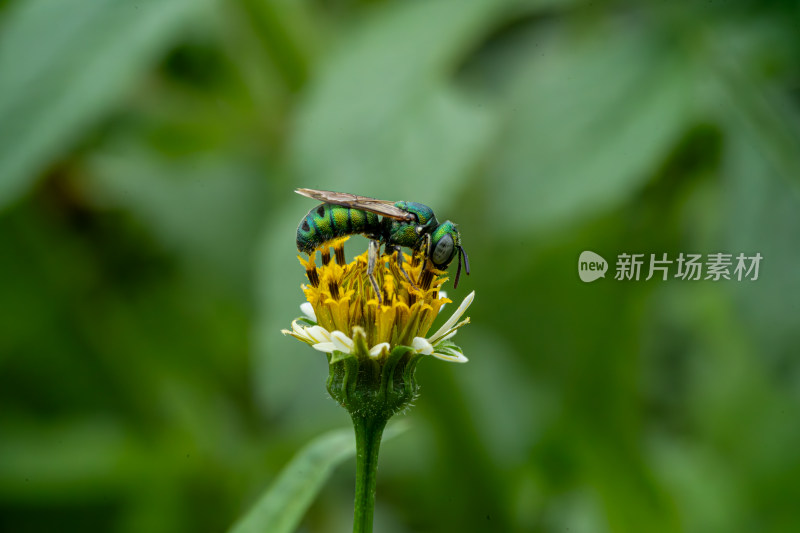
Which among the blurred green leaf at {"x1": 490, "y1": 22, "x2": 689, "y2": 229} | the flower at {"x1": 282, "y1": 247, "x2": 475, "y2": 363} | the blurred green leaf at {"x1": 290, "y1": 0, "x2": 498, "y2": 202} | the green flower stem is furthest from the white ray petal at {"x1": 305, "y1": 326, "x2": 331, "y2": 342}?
the blurred green leaf at {"x1": 490, "y1": 22, "x2": 689, "y2": 229}

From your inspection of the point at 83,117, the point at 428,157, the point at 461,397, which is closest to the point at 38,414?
the point at 83,117

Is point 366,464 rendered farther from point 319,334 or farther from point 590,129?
point 590,129

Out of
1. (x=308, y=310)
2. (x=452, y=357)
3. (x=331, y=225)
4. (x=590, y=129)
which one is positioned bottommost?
(x=452, y=357)

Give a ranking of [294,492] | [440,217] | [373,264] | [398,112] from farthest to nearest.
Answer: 1. [398,112]
2. [440,217]
3. [373,264]
4. [294,492]

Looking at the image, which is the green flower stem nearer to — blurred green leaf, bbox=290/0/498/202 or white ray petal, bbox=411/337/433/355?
white ray petal, bbox=411/337/433/355

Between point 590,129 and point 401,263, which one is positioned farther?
point 590,129

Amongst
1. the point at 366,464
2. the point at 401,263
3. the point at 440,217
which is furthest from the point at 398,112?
the point at 366,464
